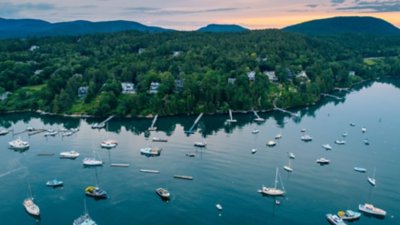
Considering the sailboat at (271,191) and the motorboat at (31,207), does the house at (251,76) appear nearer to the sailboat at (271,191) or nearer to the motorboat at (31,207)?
the sailboat at (271,191)

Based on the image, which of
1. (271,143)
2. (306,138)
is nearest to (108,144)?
(271,143)

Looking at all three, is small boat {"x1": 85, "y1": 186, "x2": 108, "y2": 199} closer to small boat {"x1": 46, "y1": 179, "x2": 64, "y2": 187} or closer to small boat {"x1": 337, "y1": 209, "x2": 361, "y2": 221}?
small boat {"x1": 46, "y1": 179, "x2": 64, "y2": 187}

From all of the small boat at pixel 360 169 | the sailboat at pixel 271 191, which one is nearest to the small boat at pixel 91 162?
the sailboat at pixel 271 191

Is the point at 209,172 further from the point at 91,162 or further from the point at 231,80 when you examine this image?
the point at 231,80

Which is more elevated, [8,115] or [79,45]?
[79,45]

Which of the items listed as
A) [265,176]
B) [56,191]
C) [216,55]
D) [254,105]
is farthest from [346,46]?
[56,191]

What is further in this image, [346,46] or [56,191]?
[346,46]

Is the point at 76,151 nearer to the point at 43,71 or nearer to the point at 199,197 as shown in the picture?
the point at 199,197

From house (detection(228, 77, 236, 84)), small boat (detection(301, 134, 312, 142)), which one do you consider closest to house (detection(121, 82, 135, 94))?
house (detection(228, 77, 236, 84))
